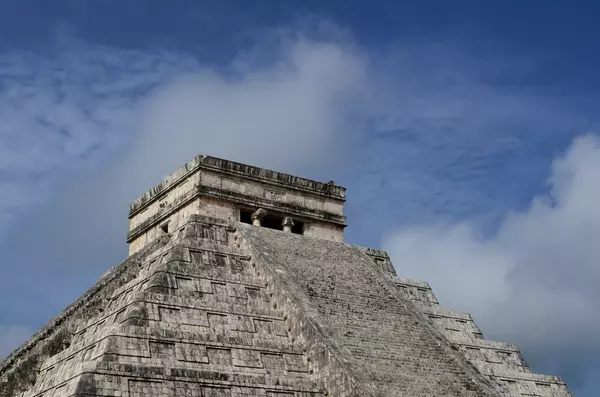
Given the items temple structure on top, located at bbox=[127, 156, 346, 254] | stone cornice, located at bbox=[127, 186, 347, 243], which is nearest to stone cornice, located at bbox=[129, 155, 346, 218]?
temple structure on top, located at bbox=[127, 156, 346, 254]

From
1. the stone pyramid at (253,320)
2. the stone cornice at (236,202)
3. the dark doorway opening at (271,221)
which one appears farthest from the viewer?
the dark doorway opening at (271,221)

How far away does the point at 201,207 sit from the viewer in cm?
1672

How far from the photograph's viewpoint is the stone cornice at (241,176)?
1711 cm

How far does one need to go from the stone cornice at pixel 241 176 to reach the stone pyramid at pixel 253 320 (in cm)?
3

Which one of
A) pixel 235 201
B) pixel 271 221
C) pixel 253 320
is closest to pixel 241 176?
pixel 235 201

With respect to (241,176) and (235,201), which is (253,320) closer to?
(235,201)

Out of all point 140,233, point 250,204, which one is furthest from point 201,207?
point 140,233

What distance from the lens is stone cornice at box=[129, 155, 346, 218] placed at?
17.1m

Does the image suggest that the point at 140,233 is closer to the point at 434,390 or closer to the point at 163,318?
the point at 163,318

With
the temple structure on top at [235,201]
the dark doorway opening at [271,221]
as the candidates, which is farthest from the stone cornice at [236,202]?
the dark doorway opening at [271,221]

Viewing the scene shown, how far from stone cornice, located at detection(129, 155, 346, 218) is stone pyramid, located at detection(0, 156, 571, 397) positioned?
26 mm

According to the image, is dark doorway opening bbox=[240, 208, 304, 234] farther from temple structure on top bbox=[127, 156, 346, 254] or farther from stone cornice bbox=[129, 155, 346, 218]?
stone cornice bbox=[129, 155, 346, 218]

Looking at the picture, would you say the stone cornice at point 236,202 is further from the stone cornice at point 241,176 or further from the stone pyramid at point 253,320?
the stone cornice at point 241,176

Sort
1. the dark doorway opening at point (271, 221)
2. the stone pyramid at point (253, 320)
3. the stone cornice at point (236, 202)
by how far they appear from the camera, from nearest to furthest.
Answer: the stone pyramid at point (253, 320) < the stone cornice at point (236, 202) < the dark doorway opening at point (271, 221)
